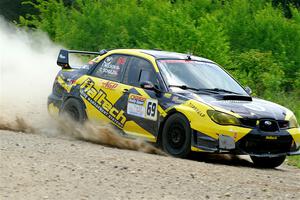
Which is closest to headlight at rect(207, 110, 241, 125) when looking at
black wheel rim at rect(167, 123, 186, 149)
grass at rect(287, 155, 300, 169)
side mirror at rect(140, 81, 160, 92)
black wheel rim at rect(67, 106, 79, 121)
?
black wheel rim at rect(167, 123, 186, 149)

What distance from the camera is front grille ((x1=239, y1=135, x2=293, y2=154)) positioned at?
952 cm

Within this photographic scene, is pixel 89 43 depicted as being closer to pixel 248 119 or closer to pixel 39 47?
pixel 39 47

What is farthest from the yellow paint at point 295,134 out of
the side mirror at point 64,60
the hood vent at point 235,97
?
the side mirror at point 64,60

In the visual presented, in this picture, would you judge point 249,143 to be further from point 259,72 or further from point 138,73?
point 259,72

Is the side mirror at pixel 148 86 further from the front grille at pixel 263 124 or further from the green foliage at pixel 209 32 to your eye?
the green foliage at pixel 209 32

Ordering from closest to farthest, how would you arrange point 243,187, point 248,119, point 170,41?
point 243,187 → point 248,119 → point 170,41

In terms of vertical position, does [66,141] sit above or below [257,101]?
below

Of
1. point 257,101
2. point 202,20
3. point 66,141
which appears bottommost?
point 66,141

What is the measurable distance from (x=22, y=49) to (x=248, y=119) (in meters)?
17.1

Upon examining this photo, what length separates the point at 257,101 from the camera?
10.5 m

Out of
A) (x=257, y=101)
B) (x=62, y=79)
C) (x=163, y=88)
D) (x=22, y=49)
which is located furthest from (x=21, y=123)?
(x=22, y=49)

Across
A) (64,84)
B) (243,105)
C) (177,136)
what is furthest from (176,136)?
(64,84)

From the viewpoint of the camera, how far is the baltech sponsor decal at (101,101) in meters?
10.9

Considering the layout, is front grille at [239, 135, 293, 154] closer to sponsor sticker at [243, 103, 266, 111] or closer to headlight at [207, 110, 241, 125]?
headlight at [207, 110, 241, 125]
